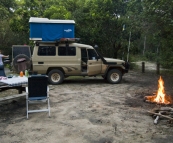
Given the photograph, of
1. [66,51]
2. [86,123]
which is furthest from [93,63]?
[86,123]

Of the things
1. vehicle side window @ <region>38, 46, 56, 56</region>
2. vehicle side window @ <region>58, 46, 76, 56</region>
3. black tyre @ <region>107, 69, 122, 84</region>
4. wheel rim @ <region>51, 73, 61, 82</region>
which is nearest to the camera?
vehicle side window @ <region>38, 46, 56, 56</region>

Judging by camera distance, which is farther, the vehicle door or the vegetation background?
the vegetation background

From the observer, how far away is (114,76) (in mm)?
11211

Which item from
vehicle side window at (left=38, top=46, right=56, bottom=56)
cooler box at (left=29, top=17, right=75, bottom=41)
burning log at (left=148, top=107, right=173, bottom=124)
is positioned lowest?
burning log at (left=148, top=107, right=173, bottom=124)

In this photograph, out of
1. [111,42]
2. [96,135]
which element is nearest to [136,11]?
[111,42]

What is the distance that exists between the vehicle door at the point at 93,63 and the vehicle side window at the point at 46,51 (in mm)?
1719

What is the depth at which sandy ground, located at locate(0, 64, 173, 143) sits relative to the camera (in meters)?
4.55

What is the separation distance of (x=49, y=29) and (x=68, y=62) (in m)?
1.79

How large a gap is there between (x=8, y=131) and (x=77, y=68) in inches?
242

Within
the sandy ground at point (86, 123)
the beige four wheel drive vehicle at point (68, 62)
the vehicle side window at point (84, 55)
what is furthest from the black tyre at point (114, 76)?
the sandy ground at point (86, 123)

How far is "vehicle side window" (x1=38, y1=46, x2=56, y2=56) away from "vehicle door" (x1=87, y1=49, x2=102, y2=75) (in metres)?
1.72

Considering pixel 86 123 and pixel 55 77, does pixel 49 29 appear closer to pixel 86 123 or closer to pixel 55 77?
pixel 55 77

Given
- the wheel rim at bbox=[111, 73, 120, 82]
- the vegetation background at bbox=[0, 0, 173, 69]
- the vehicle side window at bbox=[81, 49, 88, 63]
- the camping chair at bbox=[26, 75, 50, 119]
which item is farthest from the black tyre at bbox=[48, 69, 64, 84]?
the vegetation background at bbox=[0, 0, 173, 69]

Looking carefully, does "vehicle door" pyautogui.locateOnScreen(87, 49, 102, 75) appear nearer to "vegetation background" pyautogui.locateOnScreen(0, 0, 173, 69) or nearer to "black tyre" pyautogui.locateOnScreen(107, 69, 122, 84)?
"black tyre" pyautogui.locateOnScreen(107, 69, 122, 84)
